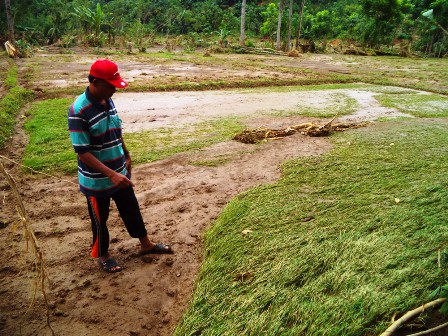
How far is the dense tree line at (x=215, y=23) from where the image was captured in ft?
69.9

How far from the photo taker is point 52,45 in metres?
22.6

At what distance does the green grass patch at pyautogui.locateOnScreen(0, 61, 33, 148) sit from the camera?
5562mm

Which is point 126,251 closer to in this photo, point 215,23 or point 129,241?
point 129,241

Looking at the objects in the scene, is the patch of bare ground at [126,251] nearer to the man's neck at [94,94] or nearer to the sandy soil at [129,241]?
the sandy soil at [129,241]

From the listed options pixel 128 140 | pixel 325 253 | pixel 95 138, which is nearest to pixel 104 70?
pixel 95 138

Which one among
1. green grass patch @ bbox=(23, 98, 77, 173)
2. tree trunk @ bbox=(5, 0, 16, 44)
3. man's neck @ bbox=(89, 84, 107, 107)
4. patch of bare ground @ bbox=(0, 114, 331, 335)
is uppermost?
tree trunk @ bbox=(5, 0, 16, 44)

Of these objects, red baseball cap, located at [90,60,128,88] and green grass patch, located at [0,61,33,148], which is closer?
red baseball cap, located at [90,60,128,88]

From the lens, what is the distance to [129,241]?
2951mm

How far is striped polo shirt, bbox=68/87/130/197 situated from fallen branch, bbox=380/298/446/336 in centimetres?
193

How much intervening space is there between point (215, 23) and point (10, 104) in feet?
92.3

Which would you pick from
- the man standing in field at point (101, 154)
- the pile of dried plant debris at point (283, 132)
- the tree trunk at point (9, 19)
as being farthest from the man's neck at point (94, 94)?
the tree trunk at point (9, 19)

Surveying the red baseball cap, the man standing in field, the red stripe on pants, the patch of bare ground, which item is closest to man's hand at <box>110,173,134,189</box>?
the man standing in field

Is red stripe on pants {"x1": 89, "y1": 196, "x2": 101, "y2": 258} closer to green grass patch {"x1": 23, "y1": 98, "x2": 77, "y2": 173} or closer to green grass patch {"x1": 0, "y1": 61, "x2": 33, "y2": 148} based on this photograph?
green grass patch {"x1": 23, "y1": 98, "x2": 77, "y2": 173}

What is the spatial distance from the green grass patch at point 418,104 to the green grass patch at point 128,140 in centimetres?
413
